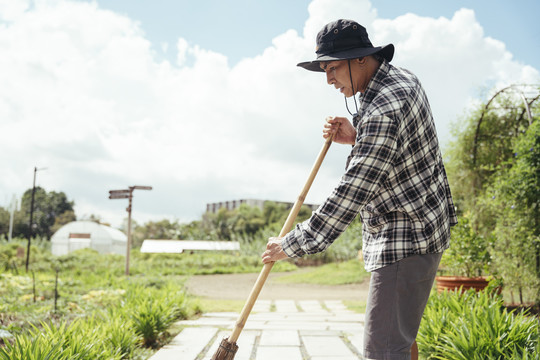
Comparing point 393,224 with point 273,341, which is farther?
point 273,341

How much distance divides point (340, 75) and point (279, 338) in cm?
254

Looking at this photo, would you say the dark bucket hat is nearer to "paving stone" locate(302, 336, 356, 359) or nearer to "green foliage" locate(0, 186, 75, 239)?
"paving stone" locate(302, 336, 356, 359)

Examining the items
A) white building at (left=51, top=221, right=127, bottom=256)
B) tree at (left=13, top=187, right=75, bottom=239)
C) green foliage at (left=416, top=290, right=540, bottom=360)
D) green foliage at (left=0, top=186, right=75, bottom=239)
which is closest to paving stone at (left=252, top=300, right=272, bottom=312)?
green foliage at (left=416, top=290, right=540, bottom=360)

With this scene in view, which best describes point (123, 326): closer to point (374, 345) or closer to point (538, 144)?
point (374, 345)

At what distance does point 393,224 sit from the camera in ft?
4.80

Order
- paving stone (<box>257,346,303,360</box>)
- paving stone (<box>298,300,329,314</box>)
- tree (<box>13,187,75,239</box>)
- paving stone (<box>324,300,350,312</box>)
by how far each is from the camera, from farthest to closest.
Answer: tree (<box>13,187,75,239</box>) < paving stone (<box>324,300,350,312</box>) < paving stone (<box>298,300,329,314</box>) < paving stone (<box>257,346,303,360</box>)

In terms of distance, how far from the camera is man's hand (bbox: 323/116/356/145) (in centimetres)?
195

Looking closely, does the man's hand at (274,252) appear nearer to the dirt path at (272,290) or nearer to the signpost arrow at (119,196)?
the dirt path at (272,290)

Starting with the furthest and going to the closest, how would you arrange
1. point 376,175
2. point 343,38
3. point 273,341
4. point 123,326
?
point 273,341 → point 123,326 → point 343,38 → point 376,175

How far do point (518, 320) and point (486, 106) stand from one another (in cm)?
551

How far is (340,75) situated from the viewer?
1604 millimetres

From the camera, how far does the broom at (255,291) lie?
186 centimetres

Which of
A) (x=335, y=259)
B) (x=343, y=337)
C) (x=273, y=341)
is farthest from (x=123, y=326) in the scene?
(x=335, y=259)

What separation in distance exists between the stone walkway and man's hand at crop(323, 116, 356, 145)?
162 centimetres
